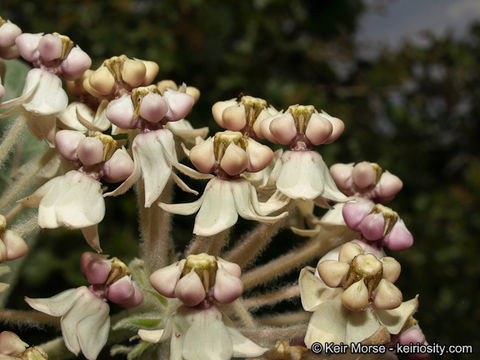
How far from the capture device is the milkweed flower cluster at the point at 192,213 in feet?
3.52

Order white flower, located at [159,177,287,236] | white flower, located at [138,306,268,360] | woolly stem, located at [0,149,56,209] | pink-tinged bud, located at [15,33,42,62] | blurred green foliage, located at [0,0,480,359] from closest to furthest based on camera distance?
white flower, located at [138,306,268,360] → white flower, located at [159,177,287,236] → woolly stem, located at [0,149,56,209] → pink-tinged bud, located at [15,33,42,62] → blurred green foliage, located at [0,0,480,359]

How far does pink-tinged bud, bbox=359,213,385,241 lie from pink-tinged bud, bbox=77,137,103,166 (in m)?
0.53

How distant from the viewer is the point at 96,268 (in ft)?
3.67

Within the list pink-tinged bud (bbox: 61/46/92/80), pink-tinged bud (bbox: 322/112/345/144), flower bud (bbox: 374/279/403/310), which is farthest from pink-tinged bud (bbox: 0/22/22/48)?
flower bud (bbox: 374/279/403/310)

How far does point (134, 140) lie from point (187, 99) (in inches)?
5.1

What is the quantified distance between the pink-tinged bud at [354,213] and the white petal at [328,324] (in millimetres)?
193

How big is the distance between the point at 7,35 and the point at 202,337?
0.77 meters

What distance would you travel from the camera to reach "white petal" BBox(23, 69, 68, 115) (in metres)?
1.26

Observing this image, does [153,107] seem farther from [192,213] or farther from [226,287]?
[226,287]

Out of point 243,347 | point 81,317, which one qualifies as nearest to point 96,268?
point 81,317

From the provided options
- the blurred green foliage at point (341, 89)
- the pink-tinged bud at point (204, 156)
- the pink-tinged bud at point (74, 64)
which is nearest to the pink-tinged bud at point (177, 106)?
the pink-tinged bud at point (204, 156)

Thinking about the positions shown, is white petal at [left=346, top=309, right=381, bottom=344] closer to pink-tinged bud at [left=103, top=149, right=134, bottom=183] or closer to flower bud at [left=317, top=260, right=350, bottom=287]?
flower bud at [left=317, top=260, right=350, bottom=287]

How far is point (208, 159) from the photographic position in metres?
1.16

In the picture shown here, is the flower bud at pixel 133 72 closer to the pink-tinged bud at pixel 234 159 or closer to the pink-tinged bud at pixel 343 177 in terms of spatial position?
the pink-tinged bud at pixel 234 159
